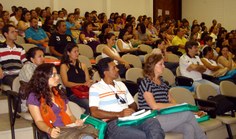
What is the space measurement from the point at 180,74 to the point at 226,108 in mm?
1315

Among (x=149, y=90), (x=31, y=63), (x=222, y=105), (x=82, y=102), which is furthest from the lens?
(x=222, y=105)

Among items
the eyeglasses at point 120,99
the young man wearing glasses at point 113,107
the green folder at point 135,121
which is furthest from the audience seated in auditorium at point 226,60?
the green folder at point 135,121

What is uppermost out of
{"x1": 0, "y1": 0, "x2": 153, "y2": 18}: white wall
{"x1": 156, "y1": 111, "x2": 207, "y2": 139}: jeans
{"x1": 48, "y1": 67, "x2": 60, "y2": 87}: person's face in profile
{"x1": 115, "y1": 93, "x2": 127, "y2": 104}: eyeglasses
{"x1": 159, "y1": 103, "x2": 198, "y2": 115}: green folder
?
{"x1": 0, "y1": 0, "x2": 153, "y2": 18}: white wall

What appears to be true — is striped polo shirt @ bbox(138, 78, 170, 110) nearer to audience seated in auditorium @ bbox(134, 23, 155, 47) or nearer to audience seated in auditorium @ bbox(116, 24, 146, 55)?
audience seated in auditorium @ bbox(116, 24, 146, 55)

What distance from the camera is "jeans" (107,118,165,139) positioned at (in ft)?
9.21

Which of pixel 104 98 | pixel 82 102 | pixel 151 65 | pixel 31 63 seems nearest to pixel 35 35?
pixel 31 63

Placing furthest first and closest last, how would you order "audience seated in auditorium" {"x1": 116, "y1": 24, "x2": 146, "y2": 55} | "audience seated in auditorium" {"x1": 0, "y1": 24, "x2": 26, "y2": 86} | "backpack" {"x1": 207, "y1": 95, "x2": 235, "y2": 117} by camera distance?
"audience seated in auditorium" {"x1": 116, "y1": 24, "x2": 146, "y2": 55} < "audience seated in auditorium" {"x1": 0, "y1": 24, "x2": 26, "y2": 86} < "backpack" {"x1": 207, "y1": 95, "x2": 235, "y2": 117}

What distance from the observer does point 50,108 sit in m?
2.67

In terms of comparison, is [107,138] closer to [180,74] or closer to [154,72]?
[154,72]

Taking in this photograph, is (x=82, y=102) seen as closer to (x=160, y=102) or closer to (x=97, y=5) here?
(x=160, y=102)

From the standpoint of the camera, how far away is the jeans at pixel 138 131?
281 cm

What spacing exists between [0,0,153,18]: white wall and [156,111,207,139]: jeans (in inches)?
263

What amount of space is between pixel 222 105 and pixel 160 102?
41.1 inches

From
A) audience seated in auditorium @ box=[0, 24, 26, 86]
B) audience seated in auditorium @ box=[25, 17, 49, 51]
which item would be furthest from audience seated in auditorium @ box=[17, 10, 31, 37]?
audience seated in auditorium @ box=[0, 24, 26, 86]
